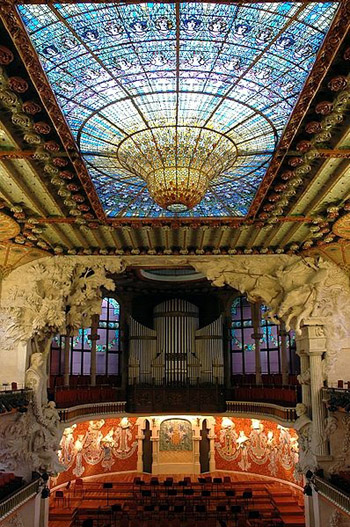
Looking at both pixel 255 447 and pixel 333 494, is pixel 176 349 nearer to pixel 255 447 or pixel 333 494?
pixel 255 447

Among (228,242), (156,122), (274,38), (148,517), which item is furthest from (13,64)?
(148,517)

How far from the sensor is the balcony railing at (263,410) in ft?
64.2

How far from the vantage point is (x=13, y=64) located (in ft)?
23.4

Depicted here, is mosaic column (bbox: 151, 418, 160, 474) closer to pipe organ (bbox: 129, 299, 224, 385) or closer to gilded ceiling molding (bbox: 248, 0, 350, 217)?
pipe organ (bbox: 129, 299, 224, 385)

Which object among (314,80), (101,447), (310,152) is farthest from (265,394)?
(314,80)

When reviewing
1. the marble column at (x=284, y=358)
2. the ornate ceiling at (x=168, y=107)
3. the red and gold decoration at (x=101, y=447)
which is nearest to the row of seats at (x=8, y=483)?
the ornate ceiling at (x=168, y=107)

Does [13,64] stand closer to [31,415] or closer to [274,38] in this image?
[274,38]

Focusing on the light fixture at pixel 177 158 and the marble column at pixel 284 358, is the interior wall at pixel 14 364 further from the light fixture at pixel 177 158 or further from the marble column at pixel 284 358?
the marble column at pixel 284 358

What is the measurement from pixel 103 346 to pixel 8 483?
11885mm

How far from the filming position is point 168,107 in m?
8.58

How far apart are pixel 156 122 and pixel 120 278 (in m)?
16.8

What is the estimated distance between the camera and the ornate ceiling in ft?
21.5

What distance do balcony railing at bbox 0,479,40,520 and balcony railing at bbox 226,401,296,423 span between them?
9.85 m

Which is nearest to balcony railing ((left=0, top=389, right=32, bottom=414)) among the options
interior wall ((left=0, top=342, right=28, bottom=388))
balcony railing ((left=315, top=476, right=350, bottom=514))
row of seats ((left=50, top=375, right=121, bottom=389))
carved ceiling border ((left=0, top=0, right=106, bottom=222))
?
interior wall ((left=0, top=342, right=28, bottom=388))
